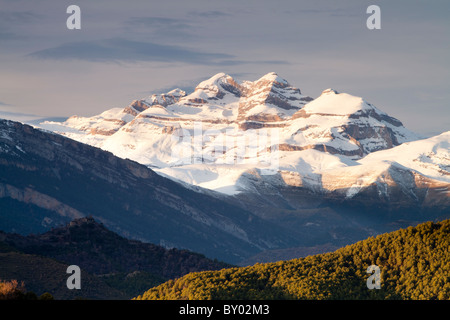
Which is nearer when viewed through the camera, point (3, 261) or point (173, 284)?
point (173, 284)

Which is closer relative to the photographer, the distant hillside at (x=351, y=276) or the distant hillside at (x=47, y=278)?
the distant hillside at (x=351, y=276)

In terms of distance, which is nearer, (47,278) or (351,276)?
(351,276)

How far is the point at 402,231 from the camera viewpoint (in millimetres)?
94312

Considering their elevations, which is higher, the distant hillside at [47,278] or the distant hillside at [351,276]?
the distant hillside at [351,276]

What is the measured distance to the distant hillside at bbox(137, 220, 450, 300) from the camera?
3329 inches

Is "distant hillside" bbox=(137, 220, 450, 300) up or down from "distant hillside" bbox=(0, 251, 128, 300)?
up

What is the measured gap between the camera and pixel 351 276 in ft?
292

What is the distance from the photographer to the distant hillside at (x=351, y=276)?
277 feet

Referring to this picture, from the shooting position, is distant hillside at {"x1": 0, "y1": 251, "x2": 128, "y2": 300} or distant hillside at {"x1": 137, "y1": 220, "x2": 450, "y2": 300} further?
distant hillside at {"x1": 0, "y1": 251, "x2": 128, "y2": 300}

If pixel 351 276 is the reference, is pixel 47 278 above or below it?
below
